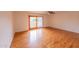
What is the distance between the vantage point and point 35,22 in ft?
22.7

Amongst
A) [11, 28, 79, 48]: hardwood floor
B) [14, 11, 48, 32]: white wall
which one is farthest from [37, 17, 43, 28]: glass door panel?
[11, 28, 79, 48]: hardwood floor

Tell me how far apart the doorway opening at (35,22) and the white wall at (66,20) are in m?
0.92

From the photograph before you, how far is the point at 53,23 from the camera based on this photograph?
7.39m

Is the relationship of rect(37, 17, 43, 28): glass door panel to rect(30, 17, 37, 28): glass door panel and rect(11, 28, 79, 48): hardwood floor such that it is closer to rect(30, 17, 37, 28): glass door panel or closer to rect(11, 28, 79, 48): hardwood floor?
rect(30, 17, 37, 28): glass door panel

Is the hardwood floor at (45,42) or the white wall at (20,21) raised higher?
the white wall at (20,21)

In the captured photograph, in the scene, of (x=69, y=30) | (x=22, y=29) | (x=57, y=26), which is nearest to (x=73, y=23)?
(x=69, y=30)

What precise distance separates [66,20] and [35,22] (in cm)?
220

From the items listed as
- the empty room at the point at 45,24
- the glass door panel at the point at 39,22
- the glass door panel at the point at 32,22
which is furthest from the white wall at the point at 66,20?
the glass door panel at the point at 32,22

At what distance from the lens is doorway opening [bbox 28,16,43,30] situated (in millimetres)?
6539

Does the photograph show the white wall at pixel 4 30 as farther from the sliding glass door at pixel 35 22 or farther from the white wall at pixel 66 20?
the white wall at pixel 66 20

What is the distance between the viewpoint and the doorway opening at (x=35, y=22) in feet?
21.5
